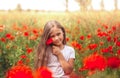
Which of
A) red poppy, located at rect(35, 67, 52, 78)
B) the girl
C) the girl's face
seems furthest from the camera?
the girl

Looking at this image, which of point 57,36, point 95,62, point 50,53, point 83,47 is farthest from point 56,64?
point 83,47

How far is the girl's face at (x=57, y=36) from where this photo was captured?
1454 millimetres

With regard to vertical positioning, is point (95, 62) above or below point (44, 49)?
above

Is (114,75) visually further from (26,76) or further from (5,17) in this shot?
(5,17)

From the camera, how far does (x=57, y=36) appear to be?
150 centimetres

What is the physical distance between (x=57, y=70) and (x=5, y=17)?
4.63m

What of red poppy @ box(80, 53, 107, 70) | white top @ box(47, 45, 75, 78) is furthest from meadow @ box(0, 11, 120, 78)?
white top @ box(47, 45, 75, 78)

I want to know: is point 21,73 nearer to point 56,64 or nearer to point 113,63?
point 113,63

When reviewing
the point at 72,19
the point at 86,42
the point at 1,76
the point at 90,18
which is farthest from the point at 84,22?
the point at 1,76

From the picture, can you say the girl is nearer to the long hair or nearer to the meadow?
the long hair

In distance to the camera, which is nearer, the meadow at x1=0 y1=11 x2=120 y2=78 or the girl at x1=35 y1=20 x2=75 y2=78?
the meadow at x1=0 y1=11 x2=120 y2=78

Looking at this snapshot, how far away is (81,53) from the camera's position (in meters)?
3.01

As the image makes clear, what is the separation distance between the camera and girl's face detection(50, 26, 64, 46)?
1.45 m

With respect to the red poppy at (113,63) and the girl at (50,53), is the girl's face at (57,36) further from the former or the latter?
the red poppy at (113,63)
